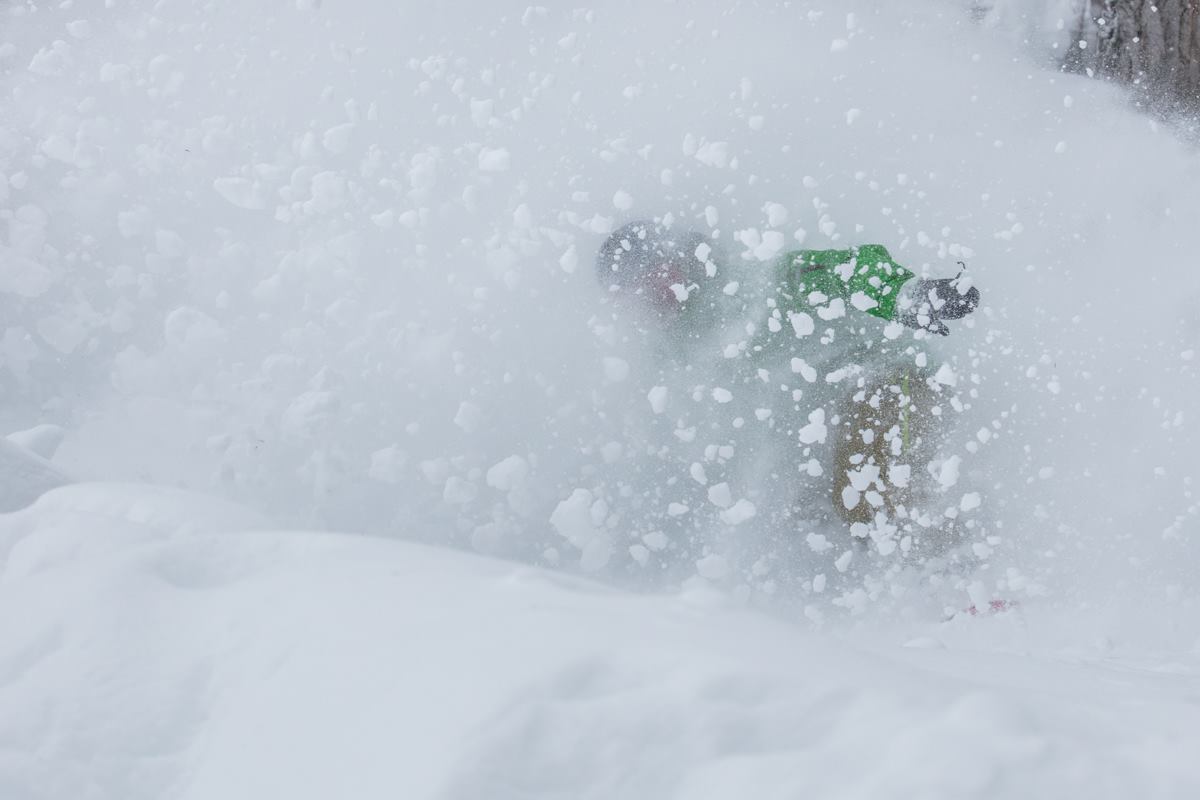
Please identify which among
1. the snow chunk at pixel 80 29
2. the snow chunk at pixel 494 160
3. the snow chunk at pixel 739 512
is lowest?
the snow chunk at pixel 739 512

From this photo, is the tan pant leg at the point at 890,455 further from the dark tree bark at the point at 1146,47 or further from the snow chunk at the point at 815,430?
the dark tree bark at the point at 1146,47

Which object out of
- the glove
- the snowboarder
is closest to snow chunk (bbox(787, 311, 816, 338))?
the snowboarder

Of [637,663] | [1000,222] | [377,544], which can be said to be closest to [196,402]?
[377,544]

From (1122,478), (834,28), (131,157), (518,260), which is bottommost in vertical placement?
(1122,478)

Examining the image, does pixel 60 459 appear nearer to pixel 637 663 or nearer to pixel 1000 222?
pixel 637 663

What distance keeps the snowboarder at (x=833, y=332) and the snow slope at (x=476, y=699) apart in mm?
935

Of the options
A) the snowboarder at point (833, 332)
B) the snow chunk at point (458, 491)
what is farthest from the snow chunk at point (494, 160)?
the snow chunk at point (458, 491)

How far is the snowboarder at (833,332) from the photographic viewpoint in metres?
2.20

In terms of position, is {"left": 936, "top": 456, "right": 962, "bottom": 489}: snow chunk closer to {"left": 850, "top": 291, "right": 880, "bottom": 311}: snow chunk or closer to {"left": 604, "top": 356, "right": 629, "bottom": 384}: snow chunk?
{"left": 850, "top": 291, "right": 880, "bottom": 311}: snow chunk

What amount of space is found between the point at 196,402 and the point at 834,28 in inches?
81.0

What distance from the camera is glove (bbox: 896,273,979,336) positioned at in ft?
7.25

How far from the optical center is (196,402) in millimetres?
2379

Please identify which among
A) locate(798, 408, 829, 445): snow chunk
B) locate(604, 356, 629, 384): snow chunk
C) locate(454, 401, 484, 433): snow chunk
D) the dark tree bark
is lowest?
locate(454, 401, 484, 433): snow chunk

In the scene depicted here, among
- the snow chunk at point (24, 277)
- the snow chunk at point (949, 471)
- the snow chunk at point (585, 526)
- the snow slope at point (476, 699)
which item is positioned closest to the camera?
the snow slope at point (476, 699)
